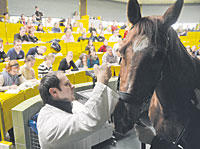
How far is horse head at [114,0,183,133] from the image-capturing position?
964mm

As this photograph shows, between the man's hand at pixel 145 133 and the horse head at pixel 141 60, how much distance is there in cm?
64

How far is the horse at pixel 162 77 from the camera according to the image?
0.97 meters

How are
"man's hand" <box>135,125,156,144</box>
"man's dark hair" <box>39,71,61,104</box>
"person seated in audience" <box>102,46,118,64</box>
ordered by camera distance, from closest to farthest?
"man's dark hair" <box>39,71,61,104</box> < "man's hand" <box>135,125,156,144</box> < "person seated in audience" <box>102,46,118,64</box>

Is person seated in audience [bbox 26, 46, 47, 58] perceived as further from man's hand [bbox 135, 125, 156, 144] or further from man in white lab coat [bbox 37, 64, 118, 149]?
man's hand [bbox 135, 125, 156, 144]

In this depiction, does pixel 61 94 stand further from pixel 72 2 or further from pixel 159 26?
pixel 72 2

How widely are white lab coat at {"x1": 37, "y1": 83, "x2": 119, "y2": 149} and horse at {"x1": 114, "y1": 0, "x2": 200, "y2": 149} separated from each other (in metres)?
0.08

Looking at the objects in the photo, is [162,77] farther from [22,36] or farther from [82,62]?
[22,36]

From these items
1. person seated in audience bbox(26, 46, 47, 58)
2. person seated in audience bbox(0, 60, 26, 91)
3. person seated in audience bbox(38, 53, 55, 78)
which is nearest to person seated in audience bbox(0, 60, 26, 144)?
person seated in audience bbox(0, 60, 26, 91)

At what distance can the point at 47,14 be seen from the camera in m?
16.6

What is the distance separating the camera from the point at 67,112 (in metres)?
1.52

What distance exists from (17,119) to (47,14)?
52.6 feet

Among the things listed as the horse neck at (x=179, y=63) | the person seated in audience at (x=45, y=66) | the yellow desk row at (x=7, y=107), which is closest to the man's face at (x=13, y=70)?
the person seated in audience at (x=45, y=66)

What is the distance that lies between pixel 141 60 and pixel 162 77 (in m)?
0.23

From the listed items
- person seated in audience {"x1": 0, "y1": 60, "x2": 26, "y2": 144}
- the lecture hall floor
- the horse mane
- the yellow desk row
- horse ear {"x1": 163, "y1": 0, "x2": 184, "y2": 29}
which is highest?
horse ear {"x1": 163, "y1": 0, "x2": 184, "y2": 29}
